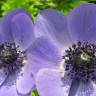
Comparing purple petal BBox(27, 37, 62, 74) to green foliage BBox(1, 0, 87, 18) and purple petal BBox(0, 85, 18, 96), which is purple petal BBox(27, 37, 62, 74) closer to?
purple petal BBox(0, 85, 18, 96)

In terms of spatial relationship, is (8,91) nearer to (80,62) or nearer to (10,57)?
(10,57)

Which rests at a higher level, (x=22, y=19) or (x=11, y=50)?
(x=22, y=19)

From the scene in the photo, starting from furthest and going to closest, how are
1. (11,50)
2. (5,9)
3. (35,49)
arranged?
(5,9), (11,50), (35,49)

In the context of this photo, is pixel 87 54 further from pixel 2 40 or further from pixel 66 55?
pixel 2 40

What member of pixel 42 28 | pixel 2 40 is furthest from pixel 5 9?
pixel 42 28

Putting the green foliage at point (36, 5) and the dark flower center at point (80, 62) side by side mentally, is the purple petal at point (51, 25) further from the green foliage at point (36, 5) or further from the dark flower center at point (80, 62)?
the green foliage at point (36, 5)

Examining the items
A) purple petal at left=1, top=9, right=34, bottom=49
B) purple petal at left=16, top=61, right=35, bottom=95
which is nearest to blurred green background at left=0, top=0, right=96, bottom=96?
purple petal at left=1, top=9, right=34, bottom=49
